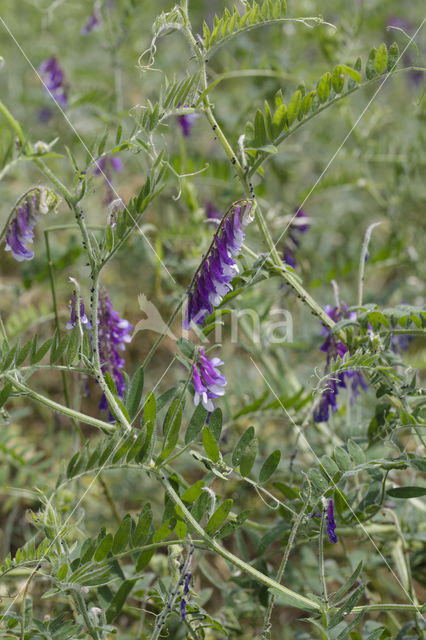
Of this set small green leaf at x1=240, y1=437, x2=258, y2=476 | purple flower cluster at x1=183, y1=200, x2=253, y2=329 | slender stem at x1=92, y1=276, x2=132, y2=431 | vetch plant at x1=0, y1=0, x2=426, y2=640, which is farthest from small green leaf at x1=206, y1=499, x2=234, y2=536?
purple flower cluster at x1=183, y1=200, x2=253, y2=329

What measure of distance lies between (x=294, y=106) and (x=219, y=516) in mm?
808

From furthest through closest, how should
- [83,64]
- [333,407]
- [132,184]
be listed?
[132,184]
[83,64]
[333,407]

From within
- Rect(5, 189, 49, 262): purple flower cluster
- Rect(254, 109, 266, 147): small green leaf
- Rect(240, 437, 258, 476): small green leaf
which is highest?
Rect(254, 109, 266, 147): small green leaf

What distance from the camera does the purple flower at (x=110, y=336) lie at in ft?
4.76

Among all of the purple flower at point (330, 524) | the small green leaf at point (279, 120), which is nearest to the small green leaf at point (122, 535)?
the purple flower at point (330, 524)

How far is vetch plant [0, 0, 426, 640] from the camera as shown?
128 cm

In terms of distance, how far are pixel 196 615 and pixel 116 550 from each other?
0.92 ft

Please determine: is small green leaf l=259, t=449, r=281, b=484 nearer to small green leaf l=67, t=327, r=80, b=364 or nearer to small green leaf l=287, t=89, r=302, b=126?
small green leaf l=67, t=327, r=80, b=364

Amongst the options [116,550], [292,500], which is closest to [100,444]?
[116,550]

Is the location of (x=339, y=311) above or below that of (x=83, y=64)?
below

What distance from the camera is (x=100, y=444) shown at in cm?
130

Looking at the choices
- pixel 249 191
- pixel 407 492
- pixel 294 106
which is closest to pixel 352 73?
pixel 294 106

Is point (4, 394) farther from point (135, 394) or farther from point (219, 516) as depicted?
point (219, 516)

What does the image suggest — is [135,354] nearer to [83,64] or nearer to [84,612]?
[83,64]
